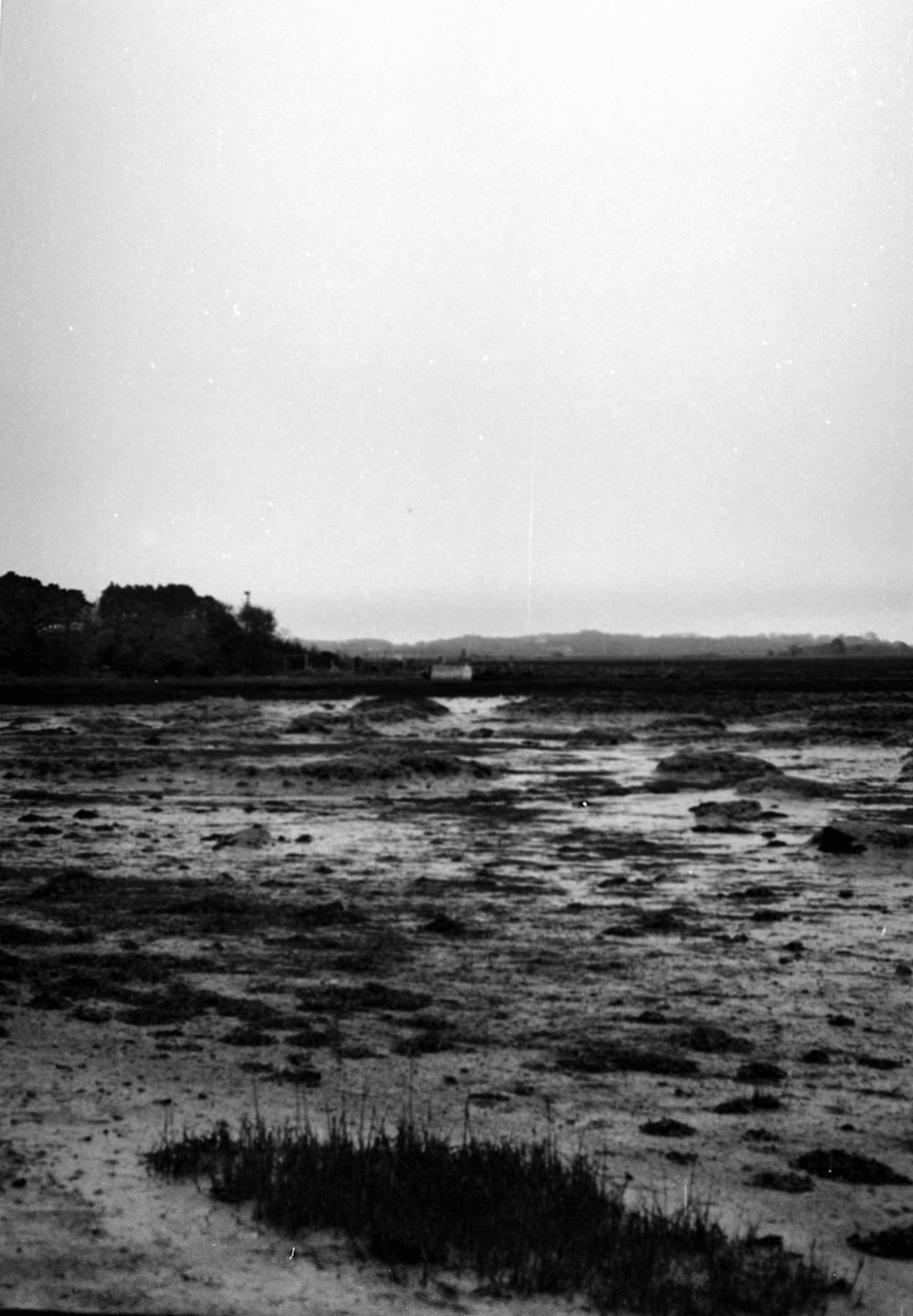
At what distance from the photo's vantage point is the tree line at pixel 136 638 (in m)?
83.7

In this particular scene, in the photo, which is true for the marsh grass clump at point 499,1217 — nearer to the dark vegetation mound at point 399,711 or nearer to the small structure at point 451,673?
the dark vegetation mound at point 399,711

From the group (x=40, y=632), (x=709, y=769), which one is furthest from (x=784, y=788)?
(x=40, y=632)

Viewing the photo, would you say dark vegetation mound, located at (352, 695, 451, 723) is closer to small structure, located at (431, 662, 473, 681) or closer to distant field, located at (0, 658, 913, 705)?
distant field, located at (0, 658, 913, 705)

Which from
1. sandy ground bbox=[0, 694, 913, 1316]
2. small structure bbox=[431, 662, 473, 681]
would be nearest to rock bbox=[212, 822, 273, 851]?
sandy ground bbox=[0, 694, 913, 1316]

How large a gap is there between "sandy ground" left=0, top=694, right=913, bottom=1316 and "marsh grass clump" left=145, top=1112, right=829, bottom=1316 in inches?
6.8

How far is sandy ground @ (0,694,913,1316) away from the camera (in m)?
5.82

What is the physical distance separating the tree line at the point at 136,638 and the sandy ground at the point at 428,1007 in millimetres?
48540

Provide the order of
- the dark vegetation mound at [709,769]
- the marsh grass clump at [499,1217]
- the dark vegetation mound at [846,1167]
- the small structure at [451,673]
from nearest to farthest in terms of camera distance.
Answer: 1. the marsh grass clump at [499,1217]
2. the dark vegetation mound at [846,1167]
3. the dark vegetation mound at [709,769]
4. the small structure at [451,673]

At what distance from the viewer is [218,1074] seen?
8203 millimetres

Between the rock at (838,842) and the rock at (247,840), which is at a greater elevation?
the rock at (838,842)

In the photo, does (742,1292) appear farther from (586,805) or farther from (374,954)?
(586,805)

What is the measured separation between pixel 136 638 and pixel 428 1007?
311ft

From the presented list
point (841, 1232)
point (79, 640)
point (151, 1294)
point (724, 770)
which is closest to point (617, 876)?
point (841, 1232)

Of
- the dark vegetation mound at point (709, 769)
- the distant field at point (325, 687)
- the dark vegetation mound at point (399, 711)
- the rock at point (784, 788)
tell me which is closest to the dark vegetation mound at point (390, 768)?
the dark vegetation mound at point (709, 769)
